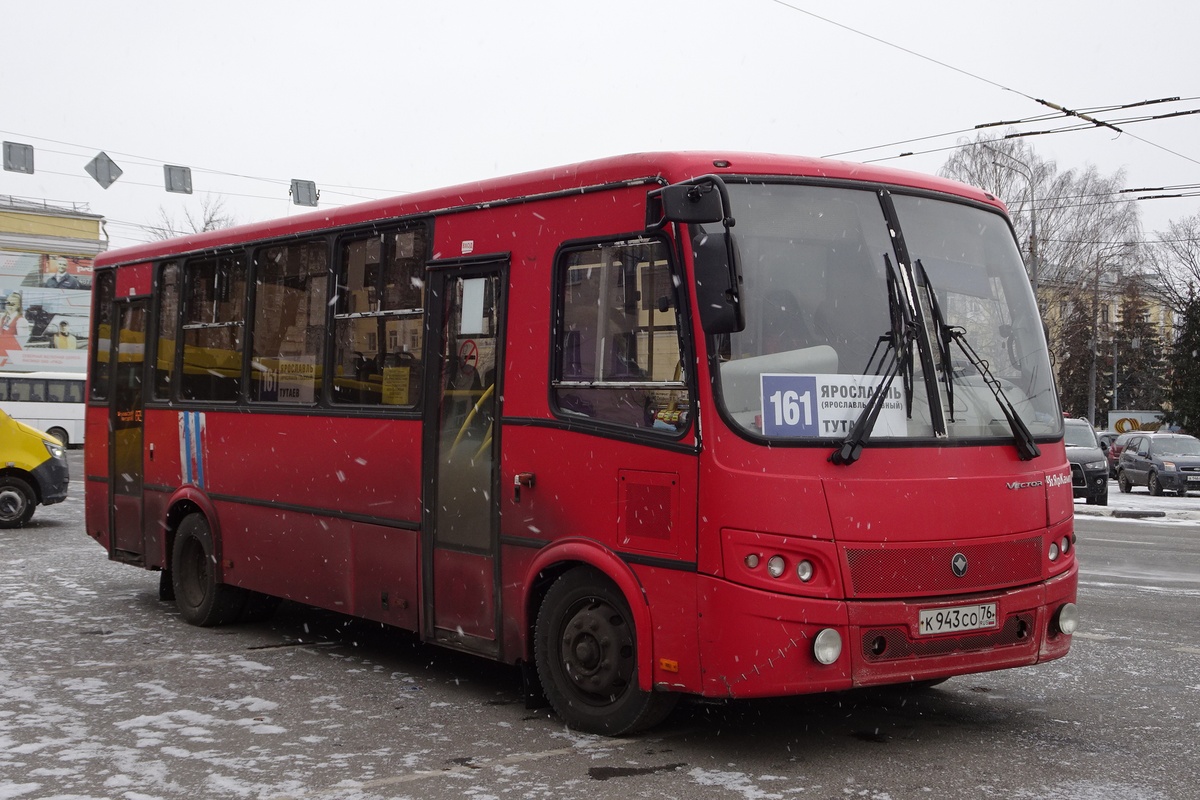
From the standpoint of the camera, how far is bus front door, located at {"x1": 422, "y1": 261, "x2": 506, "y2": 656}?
280 inches

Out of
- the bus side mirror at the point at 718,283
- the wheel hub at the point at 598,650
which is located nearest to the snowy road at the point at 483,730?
the wheel hub at the point at 598,650

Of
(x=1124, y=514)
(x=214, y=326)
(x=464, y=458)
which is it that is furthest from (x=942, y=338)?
(x=1124, y=514)

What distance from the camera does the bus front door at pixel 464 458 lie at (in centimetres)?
712

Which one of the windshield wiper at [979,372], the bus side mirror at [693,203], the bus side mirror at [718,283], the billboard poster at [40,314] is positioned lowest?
the windshield wiper at [979,372]

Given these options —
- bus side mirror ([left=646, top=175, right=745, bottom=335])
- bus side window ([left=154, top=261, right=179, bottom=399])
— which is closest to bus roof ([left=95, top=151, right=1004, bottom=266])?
bus side mirror ([left=646, top=175, right=745, bottom=335])

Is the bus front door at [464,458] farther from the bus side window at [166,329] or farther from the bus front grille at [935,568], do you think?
the bus side window at [166,329]

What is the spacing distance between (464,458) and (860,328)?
237cm

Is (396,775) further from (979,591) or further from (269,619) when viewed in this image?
(269,619)

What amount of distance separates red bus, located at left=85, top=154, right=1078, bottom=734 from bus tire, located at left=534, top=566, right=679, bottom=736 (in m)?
0.01

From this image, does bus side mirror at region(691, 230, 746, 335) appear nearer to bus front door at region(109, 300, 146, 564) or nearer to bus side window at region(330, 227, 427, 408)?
bus side window at region(330, 227, 427, 408)

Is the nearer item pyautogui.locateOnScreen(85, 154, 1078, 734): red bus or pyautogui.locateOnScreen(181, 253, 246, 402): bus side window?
pyautogui.locateOnScreen(85, 154, 1078, 734): red bus

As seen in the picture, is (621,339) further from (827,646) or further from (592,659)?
(827,646)

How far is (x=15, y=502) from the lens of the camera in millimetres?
18406

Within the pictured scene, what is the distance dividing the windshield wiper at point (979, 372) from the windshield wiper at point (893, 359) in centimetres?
19
